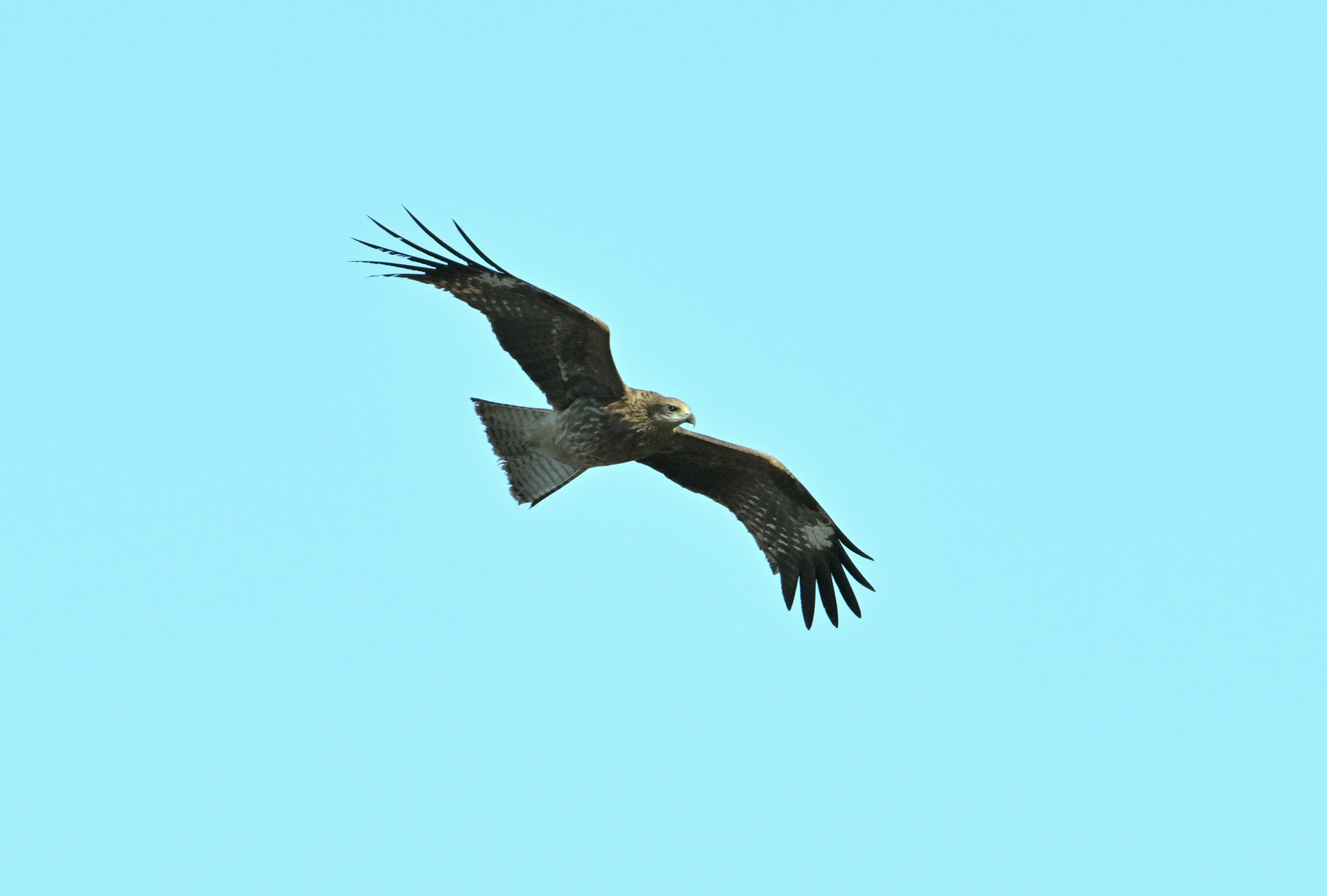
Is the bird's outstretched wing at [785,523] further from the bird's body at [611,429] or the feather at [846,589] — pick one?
the bird's body at [611,429]

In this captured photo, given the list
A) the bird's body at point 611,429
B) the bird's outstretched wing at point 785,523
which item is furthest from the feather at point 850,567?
the bird's body at point 611,429

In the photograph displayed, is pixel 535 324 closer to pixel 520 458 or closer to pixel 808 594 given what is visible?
pixel 520 458

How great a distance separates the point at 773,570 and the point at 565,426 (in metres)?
2.55

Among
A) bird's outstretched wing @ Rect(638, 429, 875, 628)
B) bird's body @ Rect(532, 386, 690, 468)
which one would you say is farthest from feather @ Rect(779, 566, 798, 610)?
bird's body @ Rect(532, 386, 690, 468)

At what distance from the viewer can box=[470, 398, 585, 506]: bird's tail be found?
11.8 meters

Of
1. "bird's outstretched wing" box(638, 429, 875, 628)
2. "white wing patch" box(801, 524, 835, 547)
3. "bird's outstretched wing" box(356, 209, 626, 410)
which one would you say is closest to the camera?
"bird's outstretched wing" box(356, 209, 626, 410)

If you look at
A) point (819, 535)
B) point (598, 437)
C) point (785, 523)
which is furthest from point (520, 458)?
point (819, 535)

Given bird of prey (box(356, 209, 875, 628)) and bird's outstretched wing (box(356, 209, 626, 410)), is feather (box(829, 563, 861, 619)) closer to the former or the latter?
bird of prey (box(356, 209, 875, 628))

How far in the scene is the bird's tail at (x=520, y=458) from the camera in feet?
38.7

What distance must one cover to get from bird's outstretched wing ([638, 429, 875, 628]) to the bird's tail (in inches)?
38.9

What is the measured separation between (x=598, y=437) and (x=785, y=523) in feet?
7.59

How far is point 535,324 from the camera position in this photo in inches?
437

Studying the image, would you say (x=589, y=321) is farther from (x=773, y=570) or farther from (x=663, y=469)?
(x=773, y=570)

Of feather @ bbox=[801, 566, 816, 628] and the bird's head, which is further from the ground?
the bird's head
